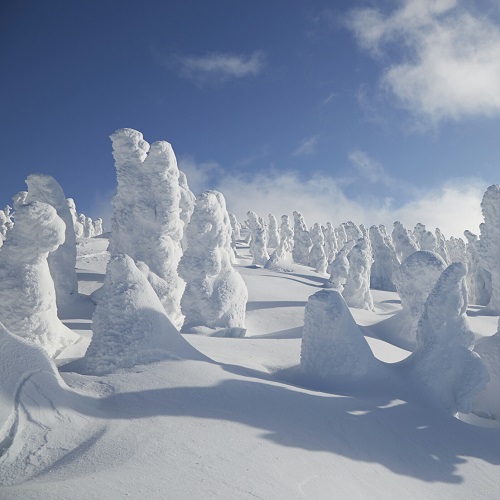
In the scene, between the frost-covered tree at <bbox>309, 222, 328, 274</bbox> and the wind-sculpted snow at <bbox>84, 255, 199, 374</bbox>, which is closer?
the wind-sculpted snow at <bbox>84, 255, 199, 374</bbox>

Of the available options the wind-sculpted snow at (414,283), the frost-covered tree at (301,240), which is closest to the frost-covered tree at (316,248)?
the frost-covered tree at (301,240)

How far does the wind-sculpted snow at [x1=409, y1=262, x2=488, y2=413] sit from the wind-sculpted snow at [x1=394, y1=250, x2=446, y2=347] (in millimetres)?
6091

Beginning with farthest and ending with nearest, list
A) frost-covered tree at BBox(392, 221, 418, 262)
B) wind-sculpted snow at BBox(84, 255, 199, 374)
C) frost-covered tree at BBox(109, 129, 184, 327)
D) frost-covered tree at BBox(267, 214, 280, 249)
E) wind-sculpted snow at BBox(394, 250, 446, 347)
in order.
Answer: frost-covered tree at BBox(267, 214, 280, 249), frost-covered tree at BBox(392, 221, 418, 262), frost-covered tree at BBox(109, 129, 184, 327), wind-sculpted snow at BBox(394, 250, 446, 347), wind-sculpted snow at BBox(84, 255, 199, 374)

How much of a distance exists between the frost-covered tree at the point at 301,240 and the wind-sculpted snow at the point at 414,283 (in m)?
37.1

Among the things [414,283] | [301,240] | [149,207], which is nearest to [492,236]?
[414,283]

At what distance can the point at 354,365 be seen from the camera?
980cm

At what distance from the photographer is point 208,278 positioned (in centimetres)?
1762

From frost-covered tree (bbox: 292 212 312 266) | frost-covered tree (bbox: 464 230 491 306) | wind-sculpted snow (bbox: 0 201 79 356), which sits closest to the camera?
wind-sculpted snow (bbox: 0 201 79 356)

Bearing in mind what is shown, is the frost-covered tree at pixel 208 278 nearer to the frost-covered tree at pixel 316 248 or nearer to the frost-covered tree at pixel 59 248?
the frost-covered tree at pixel 59 248

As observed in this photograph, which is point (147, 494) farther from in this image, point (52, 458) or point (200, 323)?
point (200, 323)

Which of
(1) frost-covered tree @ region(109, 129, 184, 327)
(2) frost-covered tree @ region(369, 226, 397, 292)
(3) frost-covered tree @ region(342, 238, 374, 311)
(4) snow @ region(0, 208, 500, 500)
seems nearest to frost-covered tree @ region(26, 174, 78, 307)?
(1) frost-covered tree @ region(109, 129, 184, 327)

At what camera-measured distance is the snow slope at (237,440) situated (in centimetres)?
477

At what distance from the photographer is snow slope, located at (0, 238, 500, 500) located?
4.77m

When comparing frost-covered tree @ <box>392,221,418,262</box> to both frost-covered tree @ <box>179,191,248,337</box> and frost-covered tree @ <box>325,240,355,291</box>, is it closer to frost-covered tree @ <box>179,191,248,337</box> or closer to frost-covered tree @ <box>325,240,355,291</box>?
frost-covered tree @ <box>325,240,355,291</box>
